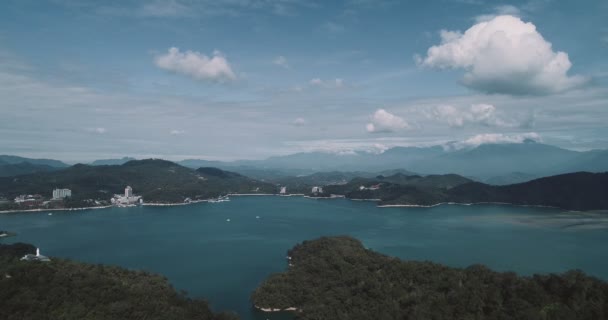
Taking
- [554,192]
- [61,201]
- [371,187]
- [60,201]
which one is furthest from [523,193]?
[60,201]

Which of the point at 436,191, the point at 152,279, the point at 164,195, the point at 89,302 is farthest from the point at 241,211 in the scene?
the point at 89,302

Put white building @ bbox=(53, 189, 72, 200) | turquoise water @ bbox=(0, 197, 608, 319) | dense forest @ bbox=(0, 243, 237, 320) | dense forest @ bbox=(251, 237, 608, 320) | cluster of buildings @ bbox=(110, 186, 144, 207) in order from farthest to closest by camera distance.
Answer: cluster of buildings @ bbox=(110, 186, 144, 207), white building @ bbox=(53, 189, 72, 200), turquoise water @ bbox=(0, 197, 608, 319), dense forest @ bbox=(251, 237, 608, 320), dense forest @ bbox=(0, 243, 237, 320)

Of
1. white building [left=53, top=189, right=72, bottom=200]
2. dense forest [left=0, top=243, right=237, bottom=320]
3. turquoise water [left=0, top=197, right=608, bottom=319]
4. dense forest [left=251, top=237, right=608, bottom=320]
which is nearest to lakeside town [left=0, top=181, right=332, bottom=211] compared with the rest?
white building [left=53, top=189, right=72, bottom=200]

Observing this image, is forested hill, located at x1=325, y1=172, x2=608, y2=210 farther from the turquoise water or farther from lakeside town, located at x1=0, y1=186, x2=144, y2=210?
lakeside town, located at x1=0, y1=186, x2=144, y2=210

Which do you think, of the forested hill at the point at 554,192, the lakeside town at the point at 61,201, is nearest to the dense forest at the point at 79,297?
the lakeside town at the point at 61,201

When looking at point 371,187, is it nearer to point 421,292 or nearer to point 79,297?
point 421,292

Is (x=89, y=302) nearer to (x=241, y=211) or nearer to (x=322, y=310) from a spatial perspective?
(x=322, y=310)

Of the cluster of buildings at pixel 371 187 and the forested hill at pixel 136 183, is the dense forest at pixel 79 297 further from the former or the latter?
the cluster of buildings at pixel 371 187
